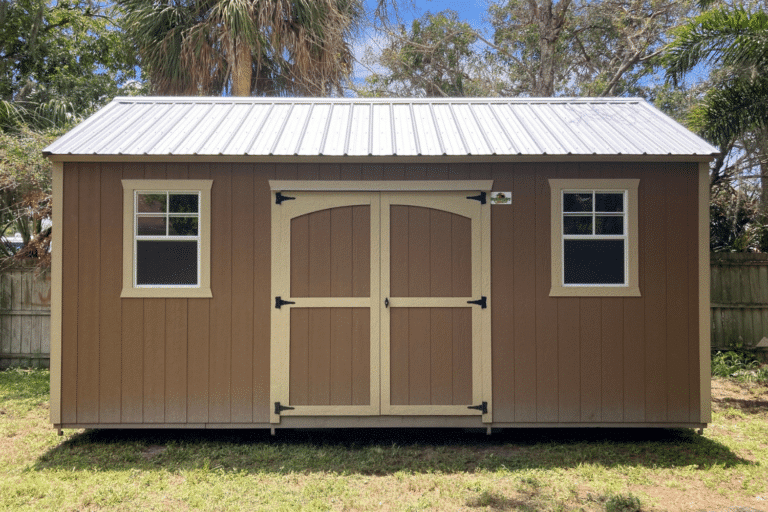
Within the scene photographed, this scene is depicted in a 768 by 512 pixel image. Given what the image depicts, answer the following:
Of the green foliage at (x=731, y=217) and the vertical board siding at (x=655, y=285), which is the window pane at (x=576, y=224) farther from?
the green foliage at (x=731, y=217)

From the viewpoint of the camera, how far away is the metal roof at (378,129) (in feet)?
17.2

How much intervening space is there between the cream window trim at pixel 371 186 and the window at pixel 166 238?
0.72 meters

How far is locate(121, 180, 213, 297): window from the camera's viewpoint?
5.24m

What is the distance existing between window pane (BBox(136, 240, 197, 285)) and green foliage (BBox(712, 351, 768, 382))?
716 cm

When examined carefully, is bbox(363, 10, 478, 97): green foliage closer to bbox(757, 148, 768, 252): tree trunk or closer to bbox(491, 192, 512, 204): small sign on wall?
bbox(757, 148, 768, 252): tree trunk

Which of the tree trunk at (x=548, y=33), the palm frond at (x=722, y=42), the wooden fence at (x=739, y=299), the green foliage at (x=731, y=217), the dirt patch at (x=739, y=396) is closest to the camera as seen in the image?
the dirt patch at (x=739, y=396)

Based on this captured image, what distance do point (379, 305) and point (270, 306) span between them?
984 mm

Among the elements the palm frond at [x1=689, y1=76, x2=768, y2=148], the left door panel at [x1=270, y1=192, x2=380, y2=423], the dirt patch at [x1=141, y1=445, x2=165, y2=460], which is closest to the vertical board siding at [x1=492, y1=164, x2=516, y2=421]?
the left door panel at [x1=270, y1=192, x2=380, y2=423]

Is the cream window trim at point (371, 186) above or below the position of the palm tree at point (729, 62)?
below

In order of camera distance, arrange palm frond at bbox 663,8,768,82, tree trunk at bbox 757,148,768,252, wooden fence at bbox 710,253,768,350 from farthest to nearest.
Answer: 1. tree trunk at bbox 757,148,768,252
2. wooden fence at bbox 710,253,768,350
3. palm frond at bbox 663,8,768,82

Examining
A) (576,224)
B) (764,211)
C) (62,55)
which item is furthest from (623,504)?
(62,55)

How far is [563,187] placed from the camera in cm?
530

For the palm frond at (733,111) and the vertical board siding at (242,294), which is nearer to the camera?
the vertical board siding at (242,294)

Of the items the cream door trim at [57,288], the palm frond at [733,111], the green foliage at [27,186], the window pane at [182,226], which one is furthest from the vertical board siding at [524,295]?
the green foliage at [27,186]
